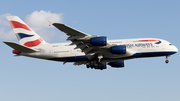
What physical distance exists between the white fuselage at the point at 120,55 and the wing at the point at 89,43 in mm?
1089

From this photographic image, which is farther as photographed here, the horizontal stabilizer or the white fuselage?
the white fuselage

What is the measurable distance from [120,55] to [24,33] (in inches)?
694

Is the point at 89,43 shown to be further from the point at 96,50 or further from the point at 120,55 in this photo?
the point at 120,55

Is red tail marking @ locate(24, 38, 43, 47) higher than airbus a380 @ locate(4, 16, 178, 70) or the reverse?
higher

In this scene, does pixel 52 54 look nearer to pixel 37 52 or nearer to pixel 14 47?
pixel 37 52

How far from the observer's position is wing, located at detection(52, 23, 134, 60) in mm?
37094

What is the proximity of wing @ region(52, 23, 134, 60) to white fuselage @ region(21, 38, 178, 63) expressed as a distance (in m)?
1.09

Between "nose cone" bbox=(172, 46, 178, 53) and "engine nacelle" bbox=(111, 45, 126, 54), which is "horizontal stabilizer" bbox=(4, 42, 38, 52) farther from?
"nose cone" bbox=(172, 46, 178, 53)

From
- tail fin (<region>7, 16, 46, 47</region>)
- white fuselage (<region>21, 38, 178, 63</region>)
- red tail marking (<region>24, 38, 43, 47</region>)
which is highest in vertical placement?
tail fin (<region>7, 16, 46, 47</region>)

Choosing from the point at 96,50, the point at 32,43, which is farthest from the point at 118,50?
the point at 32,43

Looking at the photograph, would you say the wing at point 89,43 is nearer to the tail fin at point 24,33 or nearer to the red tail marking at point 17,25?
the tail fin at point 24,33

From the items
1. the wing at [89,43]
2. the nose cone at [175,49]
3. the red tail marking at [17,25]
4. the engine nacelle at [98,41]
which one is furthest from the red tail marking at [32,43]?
the nose cone at [175,49]

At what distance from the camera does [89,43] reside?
132 feet

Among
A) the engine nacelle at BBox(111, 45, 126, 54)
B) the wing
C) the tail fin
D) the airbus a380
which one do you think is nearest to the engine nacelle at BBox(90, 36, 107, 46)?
the wing
